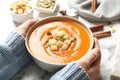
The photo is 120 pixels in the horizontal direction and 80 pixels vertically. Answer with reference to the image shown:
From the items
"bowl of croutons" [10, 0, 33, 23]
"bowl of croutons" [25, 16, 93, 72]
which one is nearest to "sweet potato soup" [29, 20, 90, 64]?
"bowl of croutons" [25, 16, 93, 72]

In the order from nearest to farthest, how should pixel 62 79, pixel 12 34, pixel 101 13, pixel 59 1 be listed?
pixel 62 79 → pixel 12 34 → pixel 101 13 → pixel 59 1

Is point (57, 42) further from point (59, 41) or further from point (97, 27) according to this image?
point (97, 27)

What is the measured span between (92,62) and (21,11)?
380mm

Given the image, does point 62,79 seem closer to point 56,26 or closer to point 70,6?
point 56,26

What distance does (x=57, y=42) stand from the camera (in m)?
0.88

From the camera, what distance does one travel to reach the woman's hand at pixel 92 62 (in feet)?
2.65

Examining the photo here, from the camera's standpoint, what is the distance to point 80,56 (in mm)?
843

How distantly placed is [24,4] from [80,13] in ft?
0.74

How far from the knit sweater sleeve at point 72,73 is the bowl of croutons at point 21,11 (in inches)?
13.1

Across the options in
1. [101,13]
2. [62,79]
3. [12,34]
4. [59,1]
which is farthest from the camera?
[59,1]

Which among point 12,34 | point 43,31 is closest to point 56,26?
point 43,31

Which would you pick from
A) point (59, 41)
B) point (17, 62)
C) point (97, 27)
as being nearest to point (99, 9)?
point (97, 27)

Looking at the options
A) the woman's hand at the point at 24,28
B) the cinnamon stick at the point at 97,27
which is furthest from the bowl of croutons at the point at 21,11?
the cinnamon stick at the point at 97,27

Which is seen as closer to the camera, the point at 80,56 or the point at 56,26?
the point at 80,56
